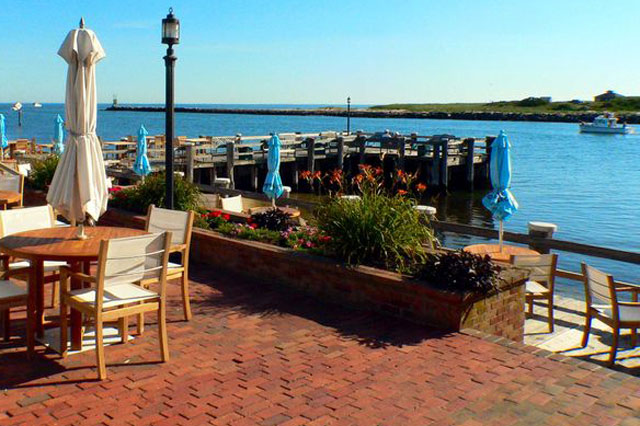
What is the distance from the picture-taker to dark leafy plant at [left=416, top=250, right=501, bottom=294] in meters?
6.16

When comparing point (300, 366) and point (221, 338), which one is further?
point (221, 338)

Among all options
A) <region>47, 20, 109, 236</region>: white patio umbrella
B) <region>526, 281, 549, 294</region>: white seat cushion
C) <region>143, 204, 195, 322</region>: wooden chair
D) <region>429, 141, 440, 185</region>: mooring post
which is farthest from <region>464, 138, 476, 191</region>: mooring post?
<region>47, 20, 109, 236</region>: white patio umbrella

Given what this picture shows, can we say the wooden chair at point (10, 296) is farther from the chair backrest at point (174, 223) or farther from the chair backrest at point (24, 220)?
the chair backrest at point (174, 223)

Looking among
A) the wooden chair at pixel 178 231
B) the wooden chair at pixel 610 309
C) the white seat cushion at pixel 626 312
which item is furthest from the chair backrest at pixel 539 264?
the wooden chair at pixel 178 231

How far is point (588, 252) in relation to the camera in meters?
7.66

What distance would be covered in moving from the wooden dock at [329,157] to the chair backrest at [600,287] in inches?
829

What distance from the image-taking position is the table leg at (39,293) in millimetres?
5387

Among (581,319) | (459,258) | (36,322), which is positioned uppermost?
(459,258)

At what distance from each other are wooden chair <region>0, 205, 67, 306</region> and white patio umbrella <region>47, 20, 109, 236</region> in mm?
566

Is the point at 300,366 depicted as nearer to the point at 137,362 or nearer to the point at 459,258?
the point at 137,362

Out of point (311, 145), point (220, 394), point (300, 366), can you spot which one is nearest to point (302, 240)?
point (300, 366)

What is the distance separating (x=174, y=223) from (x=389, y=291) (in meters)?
2.24

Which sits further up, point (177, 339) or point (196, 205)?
point (196, 205)

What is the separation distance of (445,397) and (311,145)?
27111 millimetres
